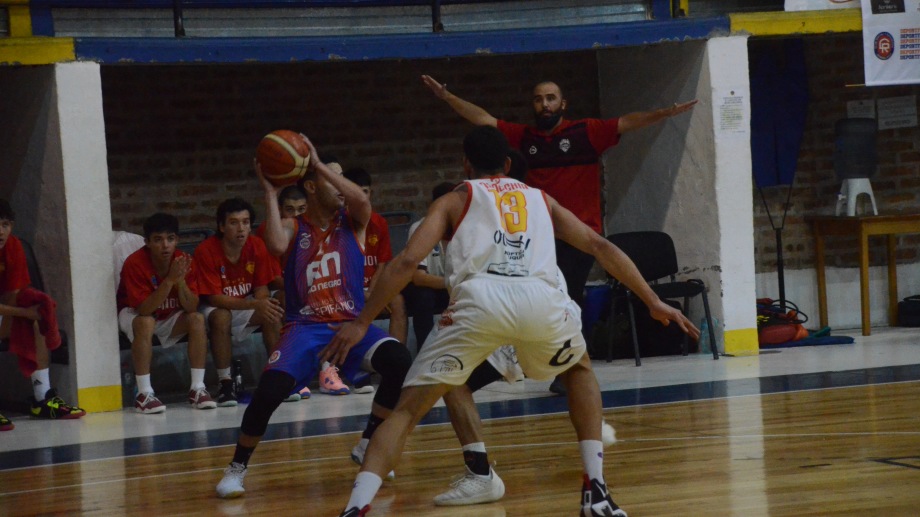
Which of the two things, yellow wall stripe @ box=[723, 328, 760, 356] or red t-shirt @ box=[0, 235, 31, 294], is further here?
yellow wall stripe @ box=[723, 328, 760, 356]

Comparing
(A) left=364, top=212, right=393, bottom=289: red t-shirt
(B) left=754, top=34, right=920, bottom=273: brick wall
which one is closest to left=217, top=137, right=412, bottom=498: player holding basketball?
(A) left=364, top=212, right=393, bottom=289: red t-shirt

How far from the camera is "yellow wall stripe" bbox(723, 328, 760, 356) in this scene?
31.8ft

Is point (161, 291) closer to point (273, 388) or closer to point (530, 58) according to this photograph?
point (273, 388)

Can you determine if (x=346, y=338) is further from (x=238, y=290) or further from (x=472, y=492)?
(x=238, y=290)

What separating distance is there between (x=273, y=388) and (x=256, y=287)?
143 inches

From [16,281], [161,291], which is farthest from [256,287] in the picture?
[16,281]

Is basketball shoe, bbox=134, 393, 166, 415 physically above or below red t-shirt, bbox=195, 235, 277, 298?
below

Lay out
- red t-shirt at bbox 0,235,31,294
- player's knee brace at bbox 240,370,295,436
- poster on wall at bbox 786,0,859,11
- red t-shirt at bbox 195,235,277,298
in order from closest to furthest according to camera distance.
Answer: player's knee brace at bbox 240,370,295,436
red t-shirt at bbox 0,235,31,294
red t-shirt at bbox 195,235,277,298
poster on wall at bbox 786,0,859,11

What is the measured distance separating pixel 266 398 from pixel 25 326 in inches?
141

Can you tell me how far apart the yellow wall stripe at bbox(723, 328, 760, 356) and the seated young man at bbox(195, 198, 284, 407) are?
10.8ft

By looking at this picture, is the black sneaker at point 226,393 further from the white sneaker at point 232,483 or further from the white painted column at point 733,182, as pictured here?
the white painted column at point 733,182

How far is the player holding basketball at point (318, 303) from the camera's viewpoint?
537 cm

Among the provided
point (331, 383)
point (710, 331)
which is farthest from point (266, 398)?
point (710, 331)

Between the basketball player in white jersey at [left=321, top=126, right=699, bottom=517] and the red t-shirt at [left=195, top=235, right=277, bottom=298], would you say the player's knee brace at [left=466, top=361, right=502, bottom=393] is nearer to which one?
the basketball player in white jersey at [left=321, top=126, right=699, bottom=517]
